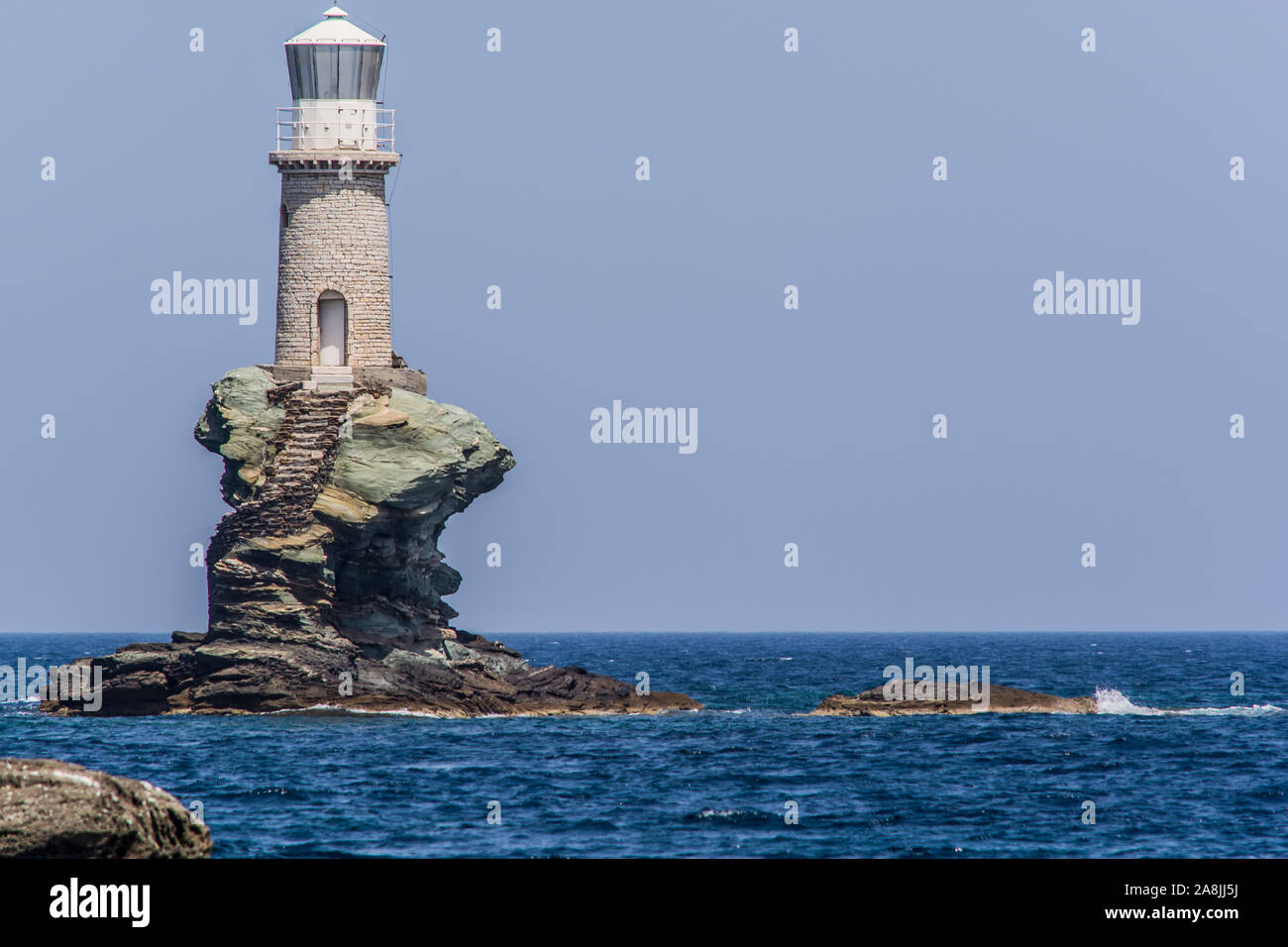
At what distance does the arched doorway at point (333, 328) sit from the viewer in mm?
62719

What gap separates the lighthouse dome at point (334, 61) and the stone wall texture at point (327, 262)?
2985 mm

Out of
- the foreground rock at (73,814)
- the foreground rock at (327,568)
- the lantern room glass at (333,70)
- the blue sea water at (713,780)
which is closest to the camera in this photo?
the foreground rock at (73,814)

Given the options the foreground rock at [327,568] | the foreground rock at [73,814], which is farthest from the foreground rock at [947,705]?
the foreground rock at [73,814]

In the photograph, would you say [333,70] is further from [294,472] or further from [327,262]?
[294,472]

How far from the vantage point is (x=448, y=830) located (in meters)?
36.5

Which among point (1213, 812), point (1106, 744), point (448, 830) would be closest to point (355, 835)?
point (448, 830)

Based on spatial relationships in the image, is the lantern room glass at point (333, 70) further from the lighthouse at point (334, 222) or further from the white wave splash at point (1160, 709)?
the white wave splash at point (1160, 709)

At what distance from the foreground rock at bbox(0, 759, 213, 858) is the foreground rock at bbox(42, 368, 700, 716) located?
36.5 meters

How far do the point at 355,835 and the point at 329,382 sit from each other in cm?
2879

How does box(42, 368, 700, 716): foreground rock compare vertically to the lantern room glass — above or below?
below

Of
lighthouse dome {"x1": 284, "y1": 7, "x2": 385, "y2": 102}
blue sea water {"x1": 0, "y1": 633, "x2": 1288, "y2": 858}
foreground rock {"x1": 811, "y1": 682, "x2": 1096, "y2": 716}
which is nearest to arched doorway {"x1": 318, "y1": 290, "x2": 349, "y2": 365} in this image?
lighthouse dome {"x1": 284, "y1": 7, "x2": 385, "y2": 102}

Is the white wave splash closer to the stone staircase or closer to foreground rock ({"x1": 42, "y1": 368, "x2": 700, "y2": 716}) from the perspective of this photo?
foreground rock ({"x1": 42, "y1": 368, "x2": 700, "y2": 716})

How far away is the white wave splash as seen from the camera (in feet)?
221
